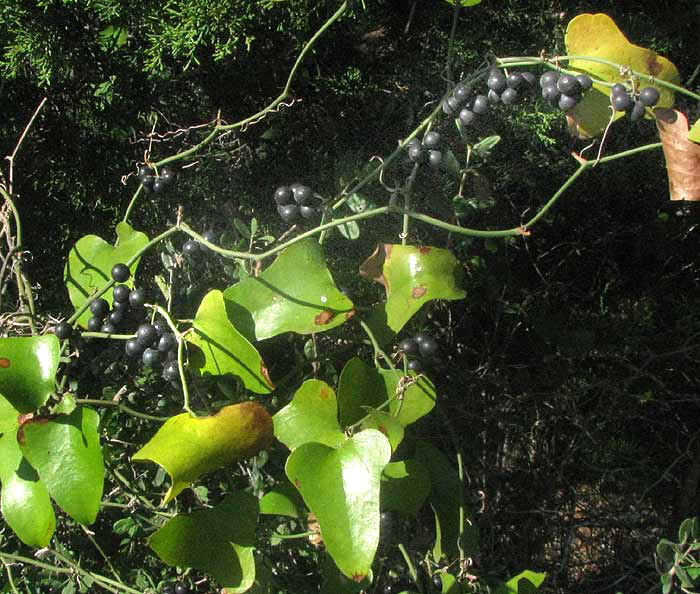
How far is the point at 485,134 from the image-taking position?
45.1 inches

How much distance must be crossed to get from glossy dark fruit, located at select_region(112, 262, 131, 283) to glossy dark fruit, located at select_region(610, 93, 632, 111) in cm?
54

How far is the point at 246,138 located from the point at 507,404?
2.02 ft

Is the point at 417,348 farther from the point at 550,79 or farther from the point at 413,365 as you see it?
the point at 550,79

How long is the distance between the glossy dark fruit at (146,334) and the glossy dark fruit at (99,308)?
8 centimetres

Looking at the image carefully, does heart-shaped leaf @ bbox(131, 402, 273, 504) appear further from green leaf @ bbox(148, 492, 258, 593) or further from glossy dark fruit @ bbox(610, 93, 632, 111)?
glossy dark fruit @ bbox(610, 93, 632, 111)

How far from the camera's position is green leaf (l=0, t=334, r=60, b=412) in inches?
29.8

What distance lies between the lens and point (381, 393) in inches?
32.9

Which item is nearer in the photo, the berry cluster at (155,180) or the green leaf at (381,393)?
the green leaf at (381,393)

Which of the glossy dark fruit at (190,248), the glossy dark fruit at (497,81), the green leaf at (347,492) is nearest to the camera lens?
the green leaf at (347,492)

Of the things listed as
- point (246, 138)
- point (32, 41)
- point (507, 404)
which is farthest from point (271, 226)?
point (507, 404)

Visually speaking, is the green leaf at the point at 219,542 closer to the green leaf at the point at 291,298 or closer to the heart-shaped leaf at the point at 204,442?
the heart-shaped leaf at the point at 204,442

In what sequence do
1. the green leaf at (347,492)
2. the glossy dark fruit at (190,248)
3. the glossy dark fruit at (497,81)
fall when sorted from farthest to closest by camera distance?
1. the glossy dark fruit at (190,248)
2. the glossy dark fruit at (497,81)
3. the green leaf at (347,492)

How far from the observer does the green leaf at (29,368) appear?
0.76 m

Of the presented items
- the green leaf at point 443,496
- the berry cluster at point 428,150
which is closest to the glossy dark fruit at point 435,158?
the berry cluster at point 428,150
